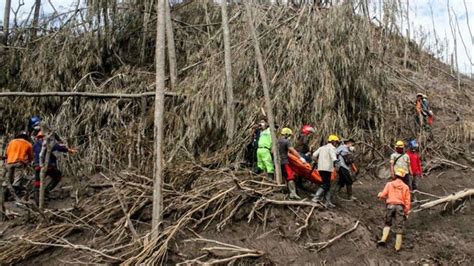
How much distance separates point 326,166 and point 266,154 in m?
1.07

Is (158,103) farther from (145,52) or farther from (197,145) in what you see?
(145,52)

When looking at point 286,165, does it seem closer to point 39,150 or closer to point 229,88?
point 229,88

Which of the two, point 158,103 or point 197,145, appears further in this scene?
point 197,145

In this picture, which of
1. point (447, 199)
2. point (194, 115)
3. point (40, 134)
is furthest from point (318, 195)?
point (40, 134)

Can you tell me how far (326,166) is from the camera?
8.92 meters

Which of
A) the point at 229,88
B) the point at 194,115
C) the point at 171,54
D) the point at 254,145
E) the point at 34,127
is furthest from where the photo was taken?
the point at 171,54

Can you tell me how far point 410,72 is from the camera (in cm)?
1847

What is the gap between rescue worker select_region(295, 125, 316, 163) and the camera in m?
9.99

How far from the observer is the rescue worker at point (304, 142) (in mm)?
9985

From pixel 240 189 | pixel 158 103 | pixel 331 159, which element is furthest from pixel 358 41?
pixel 158 103

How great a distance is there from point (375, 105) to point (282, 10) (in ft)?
10.4

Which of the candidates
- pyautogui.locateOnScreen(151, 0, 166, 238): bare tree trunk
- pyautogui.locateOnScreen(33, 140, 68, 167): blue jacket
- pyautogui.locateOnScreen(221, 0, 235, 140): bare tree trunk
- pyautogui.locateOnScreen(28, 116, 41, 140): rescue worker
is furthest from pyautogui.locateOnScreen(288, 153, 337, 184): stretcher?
pyautogui.locateOnScreen(28, 116, 41, 140): rescue worker

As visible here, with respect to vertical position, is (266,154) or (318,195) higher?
(266,154)

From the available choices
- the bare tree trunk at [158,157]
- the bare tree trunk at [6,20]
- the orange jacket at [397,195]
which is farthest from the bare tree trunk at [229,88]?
the bare tree trunk at [6,20]
